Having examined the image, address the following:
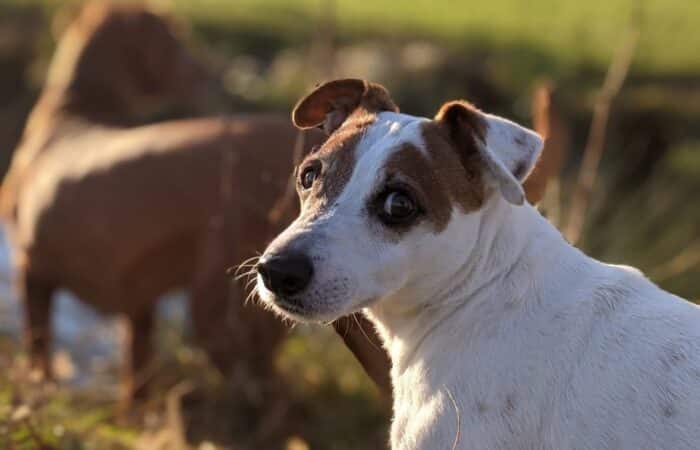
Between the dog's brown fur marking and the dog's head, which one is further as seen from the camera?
the dog's brown fur marking

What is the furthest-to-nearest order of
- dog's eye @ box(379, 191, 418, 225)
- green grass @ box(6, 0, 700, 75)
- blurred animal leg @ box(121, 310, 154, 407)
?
1. green grass @ box(6, 0, 700, 75)
2. blurred animal leg @ box(121, 310, 154, 407)
3. dog's eye @ box(379, 191, 418, 225)

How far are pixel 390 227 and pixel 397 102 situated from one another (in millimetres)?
6046

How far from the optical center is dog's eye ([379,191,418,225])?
286 cm

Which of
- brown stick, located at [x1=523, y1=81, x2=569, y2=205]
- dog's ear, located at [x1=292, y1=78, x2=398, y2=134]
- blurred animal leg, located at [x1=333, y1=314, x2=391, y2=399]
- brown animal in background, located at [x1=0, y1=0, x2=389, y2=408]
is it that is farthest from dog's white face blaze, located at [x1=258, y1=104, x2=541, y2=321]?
brown animal in background, located at [x1=0, y1=0, x2=389, y2=408]

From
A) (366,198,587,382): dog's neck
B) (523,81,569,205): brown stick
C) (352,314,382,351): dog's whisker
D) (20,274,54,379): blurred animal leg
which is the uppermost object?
(366,198,587,382): dog's neck

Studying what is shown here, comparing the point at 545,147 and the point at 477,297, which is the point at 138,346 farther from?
the point at 477,297

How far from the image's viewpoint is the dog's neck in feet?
9.78

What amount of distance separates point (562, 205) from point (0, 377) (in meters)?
3.90

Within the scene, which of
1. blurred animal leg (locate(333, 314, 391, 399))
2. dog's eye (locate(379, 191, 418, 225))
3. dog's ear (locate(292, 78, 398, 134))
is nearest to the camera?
dog's eye (locate(379, 191, 418, 225))

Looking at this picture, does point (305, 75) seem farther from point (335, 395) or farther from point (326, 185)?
point (326, 185)

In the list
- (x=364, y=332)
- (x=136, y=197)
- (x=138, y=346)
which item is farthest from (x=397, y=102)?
(x=364, y=332)

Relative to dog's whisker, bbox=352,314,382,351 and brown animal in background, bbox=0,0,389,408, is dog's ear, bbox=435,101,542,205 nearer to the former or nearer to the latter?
dog's whisker, bbox=352,314,382,351

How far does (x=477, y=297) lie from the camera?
2990 mm

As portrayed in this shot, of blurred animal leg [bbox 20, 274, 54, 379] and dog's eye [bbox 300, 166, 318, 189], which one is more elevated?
dog's eye [bbox 300, 166, 318, 189]
